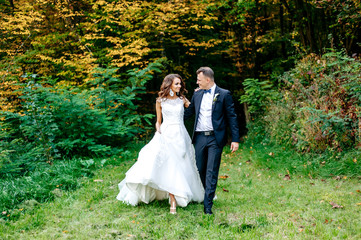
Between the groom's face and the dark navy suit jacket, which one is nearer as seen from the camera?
the dark navy suit jacket

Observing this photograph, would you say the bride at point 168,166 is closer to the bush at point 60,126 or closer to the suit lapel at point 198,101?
the suit lapel at point 198,101

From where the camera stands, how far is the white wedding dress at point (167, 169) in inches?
190

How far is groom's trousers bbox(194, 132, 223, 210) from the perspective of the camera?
4.66 metres

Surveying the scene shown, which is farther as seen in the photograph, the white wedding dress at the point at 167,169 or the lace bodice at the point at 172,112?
the lace bodice at the point at 172,112

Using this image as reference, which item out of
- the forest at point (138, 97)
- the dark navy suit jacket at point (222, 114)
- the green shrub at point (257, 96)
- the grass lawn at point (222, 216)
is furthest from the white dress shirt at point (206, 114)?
the green shrub at point (257, 96)

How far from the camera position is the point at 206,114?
4848mm

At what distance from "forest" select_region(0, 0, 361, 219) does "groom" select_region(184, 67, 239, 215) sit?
2.89 m

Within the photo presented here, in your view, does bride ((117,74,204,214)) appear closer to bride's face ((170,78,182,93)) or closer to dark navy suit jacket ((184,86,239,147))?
bride's face ((170,78,182,93))

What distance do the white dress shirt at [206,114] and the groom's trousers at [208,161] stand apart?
4.8 inches

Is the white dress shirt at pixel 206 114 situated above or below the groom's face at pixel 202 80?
below

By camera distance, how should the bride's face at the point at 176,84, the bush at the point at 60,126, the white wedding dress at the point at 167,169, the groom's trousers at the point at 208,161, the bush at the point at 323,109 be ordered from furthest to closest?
the bush at the point at 60,126
the bush at the point at 323,109
the bride's face at the point at 176,84
the white wedding dress at the point at 167,169
the groom's trousers at the point at 208,161

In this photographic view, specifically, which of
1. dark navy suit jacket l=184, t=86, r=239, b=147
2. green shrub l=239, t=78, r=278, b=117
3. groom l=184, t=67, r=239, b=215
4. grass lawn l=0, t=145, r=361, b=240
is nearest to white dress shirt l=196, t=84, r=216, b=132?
groom l=184, t=67, r=239, b=215

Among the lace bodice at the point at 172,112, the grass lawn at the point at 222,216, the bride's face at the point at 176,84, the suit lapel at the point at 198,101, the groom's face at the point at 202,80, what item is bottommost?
the grass lawn at the point at 222,216

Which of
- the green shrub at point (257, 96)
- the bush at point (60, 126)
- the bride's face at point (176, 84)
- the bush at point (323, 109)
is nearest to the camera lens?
the bride's face at point (176, 84)
